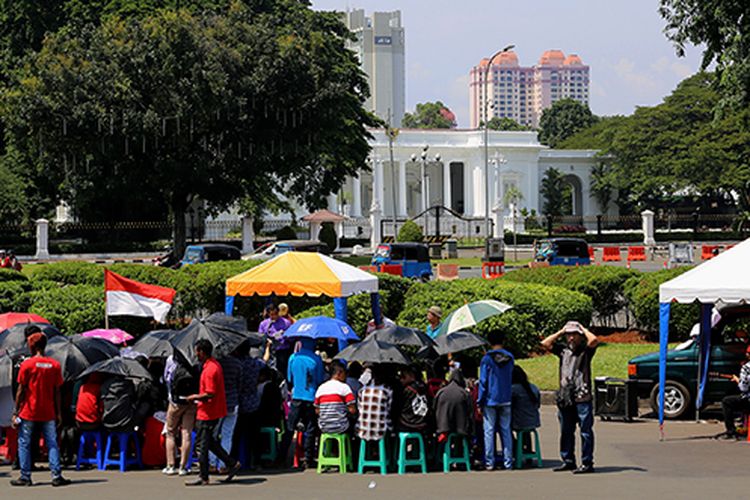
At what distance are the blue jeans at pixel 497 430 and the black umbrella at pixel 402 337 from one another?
180cm

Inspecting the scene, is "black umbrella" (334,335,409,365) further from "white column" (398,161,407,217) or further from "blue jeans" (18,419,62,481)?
"white column" (398,161,407,217)

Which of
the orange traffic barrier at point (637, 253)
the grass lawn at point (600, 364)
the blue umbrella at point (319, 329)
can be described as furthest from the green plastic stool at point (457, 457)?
the orange traffic barrier at point (637, 253)

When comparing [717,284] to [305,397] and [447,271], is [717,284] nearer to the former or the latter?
[305,397]

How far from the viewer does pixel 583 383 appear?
11867 mm

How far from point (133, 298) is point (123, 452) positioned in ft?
20.6

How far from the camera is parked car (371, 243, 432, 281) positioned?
1569 inches

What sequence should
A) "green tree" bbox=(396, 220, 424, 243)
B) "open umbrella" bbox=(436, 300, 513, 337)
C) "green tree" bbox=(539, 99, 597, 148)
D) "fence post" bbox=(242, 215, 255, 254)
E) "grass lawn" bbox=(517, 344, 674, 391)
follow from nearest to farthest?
"open umbrella" bbox=(436, 300, 513, 337) < "grass lawn" bbox=(517, 344, 674, 391) < "fence post" bbox=(242, 215, 255, 254) < "green tree" bbox=(396, 220, 424, 243) < "green tree" bbox=(539, 99, 597, 148)

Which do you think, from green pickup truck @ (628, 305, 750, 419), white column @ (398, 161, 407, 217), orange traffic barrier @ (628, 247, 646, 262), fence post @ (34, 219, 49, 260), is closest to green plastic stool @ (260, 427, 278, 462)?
green pickup truck @ (628, 305, 750, 419)

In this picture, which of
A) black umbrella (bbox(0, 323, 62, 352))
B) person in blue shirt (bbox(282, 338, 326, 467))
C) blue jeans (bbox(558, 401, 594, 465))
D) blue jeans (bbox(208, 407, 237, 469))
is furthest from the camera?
black umbrella (bbox(0, 323, 62, 352))

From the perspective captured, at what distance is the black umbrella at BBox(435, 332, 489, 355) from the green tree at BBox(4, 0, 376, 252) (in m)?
32.0

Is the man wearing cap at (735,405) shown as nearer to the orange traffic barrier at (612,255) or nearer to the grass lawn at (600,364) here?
the grass lawn at (600,364)

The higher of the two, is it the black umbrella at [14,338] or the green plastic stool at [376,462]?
the black umbrella at [14,338]

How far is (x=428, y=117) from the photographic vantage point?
173 meters

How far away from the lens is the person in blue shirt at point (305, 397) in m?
12.7
